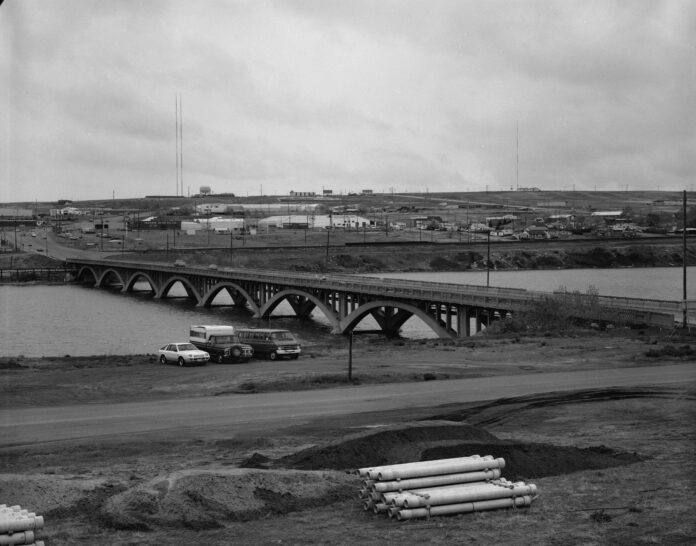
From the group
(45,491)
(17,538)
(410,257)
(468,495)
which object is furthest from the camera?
(410,257)

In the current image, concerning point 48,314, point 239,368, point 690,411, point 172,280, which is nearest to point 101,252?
point 172,280

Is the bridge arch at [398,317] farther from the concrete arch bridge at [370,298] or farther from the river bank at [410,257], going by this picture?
the river bank at [410,257]

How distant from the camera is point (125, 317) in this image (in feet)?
330

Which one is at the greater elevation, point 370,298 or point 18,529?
point 370,298

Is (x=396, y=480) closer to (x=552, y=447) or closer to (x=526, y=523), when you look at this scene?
(x=526, y=523)

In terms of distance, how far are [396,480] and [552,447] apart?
19.0 ft

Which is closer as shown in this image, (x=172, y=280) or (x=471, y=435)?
(x=471, y=435)

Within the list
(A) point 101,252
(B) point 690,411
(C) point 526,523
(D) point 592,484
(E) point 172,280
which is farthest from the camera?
(A) point 101,252

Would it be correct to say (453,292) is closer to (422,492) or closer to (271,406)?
(271,406)

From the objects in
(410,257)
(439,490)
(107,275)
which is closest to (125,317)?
(107,275)

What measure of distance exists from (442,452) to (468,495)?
Result: 269 cm

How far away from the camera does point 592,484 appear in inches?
A: 760

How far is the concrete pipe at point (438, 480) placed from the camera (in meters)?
16.9

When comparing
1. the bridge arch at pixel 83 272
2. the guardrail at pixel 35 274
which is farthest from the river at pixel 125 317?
the bridge arch at pixel 83 272
